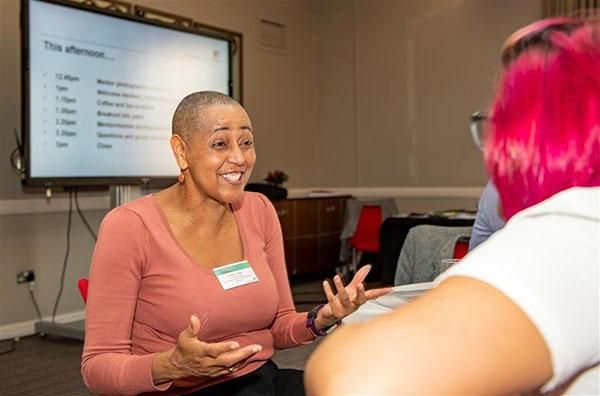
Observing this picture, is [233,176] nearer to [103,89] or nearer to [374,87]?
[103,89]

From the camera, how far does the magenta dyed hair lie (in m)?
0.66

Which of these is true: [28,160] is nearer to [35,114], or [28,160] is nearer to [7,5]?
[35,114]

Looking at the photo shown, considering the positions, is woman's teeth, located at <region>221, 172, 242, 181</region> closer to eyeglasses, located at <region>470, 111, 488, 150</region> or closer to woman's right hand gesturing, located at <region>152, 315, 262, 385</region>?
woman's right hand gesturing, located at <region>152, 315, 262, 385</region>

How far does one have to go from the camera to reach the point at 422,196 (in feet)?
23.8

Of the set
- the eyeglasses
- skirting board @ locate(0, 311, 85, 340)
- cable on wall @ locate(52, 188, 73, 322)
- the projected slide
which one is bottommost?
skirting board @ locate(0, 311, 85, 340)

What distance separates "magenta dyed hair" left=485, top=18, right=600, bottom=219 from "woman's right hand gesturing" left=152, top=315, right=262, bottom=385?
705mm

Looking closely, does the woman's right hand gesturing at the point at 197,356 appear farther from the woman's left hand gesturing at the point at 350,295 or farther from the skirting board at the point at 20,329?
the skirting board at the point at 20,329

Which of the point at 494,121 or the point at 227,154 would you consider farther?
the point at 227,154

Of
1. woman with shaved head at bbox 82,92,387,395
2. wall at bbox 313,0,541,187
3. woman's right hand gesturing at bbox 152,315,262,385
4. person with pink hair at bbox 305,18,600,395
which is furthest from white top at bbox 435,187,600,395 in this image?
wall at bbox 313,0,541,187

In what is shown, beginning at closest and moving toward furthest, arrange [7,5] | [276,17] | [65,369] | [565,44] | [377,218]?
[565,44], [65,369], [7,5], [377,218], [276,17]

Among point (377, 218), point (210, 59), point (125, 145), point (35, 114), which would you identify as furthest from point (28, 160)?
point (377, 218)

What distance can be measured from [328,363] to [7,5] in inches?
184

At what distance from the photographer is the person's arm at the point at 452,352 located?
0.53 m

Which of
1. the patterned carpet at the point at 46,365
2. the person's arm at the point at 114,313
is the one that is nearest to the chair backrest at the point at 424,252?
the patterned carpet at the point at 46,365
